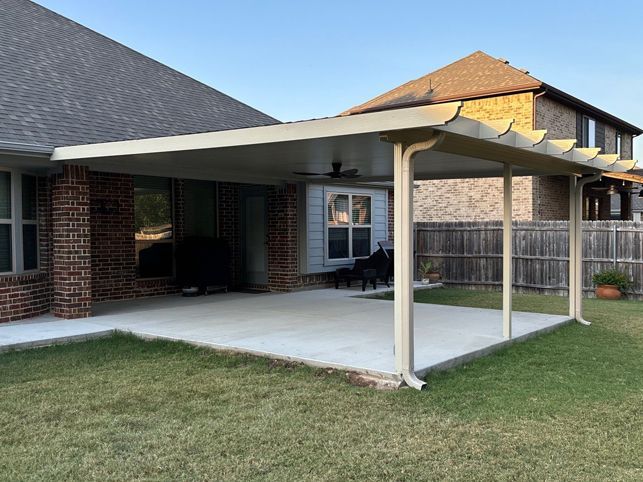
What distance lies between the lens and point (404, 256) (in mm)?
5566

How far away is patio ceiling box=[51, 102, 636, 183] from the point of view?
5.37 m

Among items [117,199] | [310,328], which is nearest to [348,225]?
[117,199]

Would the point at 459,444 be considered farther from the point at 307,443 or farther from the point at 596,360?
the point at 596,360

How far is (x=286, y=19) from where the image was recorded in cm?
1970

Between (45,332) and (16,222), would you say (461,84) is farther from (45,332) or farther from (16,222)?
(45,332)

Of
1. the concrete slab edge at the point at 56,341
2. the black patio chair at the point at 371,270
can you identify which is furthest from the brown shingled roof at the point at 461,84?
the concrete slab edge at the point at 56,341

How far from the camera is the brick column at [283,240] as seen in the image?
12.4 m

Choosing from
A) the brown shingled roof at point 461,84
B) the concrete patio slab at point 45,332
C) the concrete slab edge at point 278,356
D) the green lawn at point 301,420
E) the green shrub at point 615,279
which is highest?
the brown shingled roof at point 461,84

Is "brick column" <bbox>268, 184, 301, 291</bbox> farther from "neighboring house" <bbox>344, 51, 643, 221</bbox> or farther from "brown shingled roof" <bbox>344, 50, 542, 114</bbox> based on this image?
"brown shingled roof" <bbox>344, 50, 542, 114</bbox>

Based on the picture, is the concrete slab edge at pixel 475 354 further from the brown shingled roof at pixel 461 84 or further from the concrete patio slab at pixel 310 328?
the brown shingled roof at pixel 461 84

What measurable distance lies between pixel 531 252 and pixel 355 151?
842 cm

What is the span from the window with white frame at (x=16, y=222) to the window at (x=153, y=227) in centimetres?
221

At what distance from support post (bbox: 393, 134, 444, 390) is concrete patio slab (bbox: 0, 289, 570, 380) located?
16cm

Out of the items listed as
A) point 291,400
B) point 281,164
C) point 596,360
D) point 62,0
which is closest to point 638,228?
point 596,360
